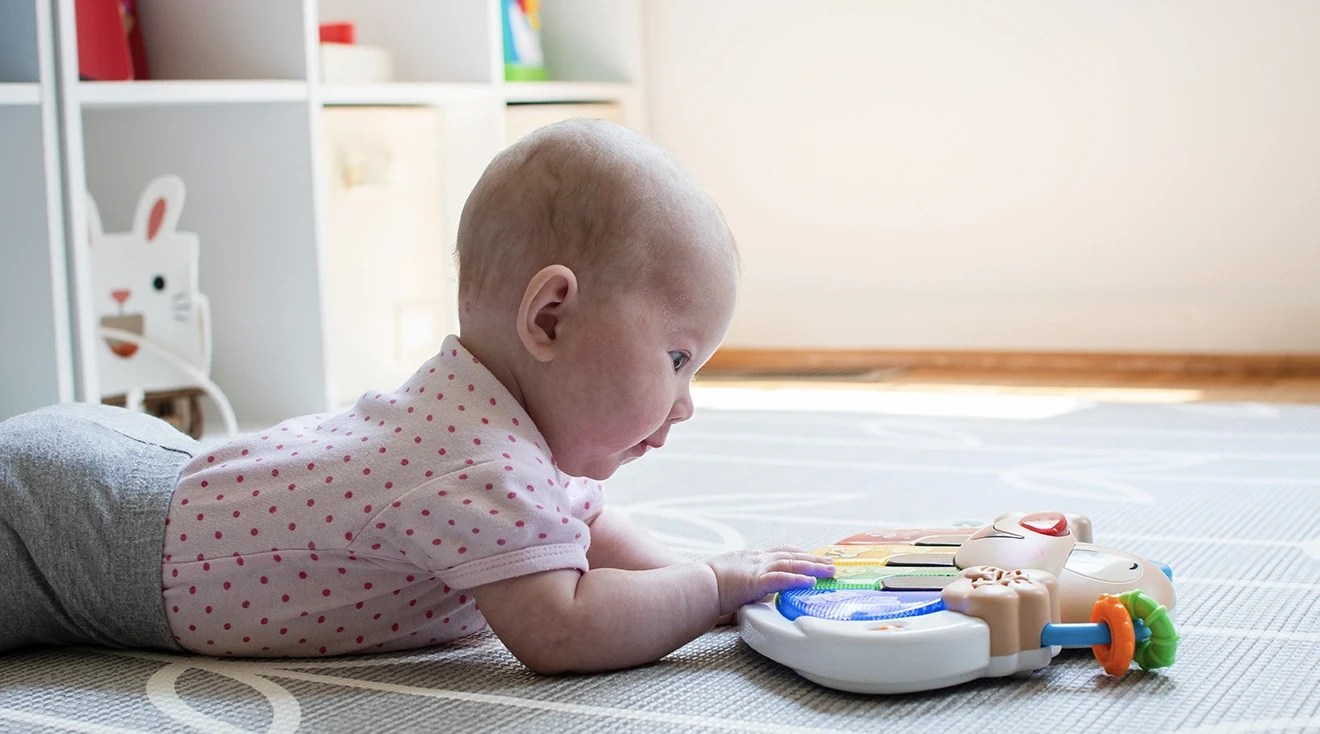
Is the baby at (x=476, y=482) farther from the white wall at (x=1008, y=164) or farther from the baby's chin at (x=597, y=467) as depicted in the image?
the white wall at (x=1008, y=164)

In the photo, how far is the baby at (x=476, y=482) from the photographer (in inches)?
29.2

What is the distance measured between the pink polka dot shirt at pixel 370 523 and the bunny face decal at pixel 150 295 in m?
0.77

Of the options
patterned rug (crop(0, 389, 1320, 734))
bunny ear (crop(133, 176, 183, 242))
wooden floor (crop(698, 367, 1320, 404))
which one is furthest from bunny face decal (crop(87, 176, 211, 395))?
wooden floor (crop(698, 367, 1320, 404))

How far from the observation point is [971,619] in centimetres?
70

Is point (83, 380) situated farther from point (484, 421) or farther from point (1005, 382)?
point (1005, 382)

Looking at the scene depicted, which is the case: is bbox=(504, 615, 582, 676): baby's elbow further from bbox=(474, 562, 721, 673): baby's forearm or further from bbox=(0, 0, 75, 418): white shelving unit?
bbox=(0, 0, 75, 418): white shelving unit

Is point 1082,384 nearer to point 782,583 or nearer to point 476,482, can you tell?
point 782,583

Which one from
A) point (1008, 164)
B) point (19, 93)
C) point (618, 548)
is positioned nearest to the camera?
point (618, 548)

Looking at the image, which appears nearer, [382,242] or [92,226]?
[92,226]

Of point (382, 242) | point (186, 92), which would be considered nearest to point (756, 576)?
point (186, 92)

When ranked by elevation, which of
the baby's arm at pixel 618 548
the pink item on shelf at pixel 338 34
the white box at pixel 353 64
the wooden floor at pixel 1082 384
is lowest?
the wooden floor at pixel 1082 384

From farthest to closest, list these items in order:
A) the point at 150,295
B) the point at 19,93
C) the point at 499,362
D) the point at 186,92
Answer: the point at 150,295 < the point at 186,92 < the point at 19,93 < the point at 499,362

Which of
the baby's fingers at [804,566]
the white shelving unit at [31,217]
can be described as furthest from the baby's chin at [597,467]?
the white shelving unit at [31,217]

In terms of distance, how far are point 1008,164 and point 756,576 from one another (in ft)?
4.39
